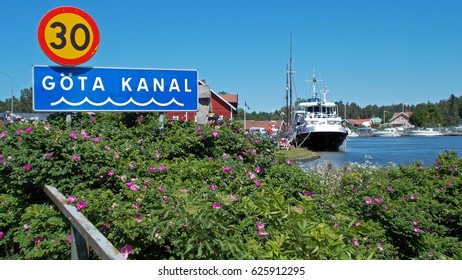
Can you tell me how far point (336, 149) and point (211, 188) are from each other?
169 feet

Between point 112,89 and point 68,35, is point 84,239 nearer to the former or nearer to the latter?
point 112,89

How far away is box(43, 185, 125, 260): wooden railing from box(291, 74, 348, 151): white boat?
161 ft

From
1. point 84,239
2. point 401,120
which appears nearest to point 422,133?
point 401,120

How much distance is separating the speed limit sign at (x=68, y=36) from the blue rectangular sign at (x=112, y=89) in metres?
0.15

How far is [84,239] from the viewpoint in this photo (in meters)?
2.76

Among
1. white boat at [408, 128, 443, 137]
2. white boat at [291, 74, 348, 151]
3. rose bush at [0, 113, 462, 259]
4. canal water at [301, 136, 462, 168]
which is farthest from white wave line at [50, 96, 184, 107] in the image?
white boat at [408, 128, 443, 137]

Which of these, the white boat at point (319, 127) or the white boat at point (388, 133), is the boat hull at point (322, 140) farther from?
the white boat at point (388, 133)

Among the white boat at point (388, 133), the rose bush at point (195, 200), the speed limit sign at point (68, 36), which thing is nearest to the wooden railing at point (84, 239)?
the rose bush at point (195, 200)

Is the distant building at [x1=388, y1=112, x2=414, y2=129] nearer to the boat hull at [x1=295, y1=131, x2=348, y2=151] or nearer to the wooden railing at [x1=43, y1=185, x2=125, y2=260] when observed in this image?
the boat hull at [x1=295, y1=131, x2=348, y2=151]

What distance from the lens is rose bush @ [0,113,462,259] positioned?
2.77 meters

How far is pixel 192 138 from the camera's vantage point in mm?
5059

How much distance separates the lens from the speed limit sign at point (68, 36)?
522 cm

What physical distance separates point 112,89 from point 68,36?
0.78 m

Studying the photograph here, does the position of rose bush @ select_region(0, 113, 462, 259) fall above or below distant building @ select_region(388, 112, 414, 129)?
below
